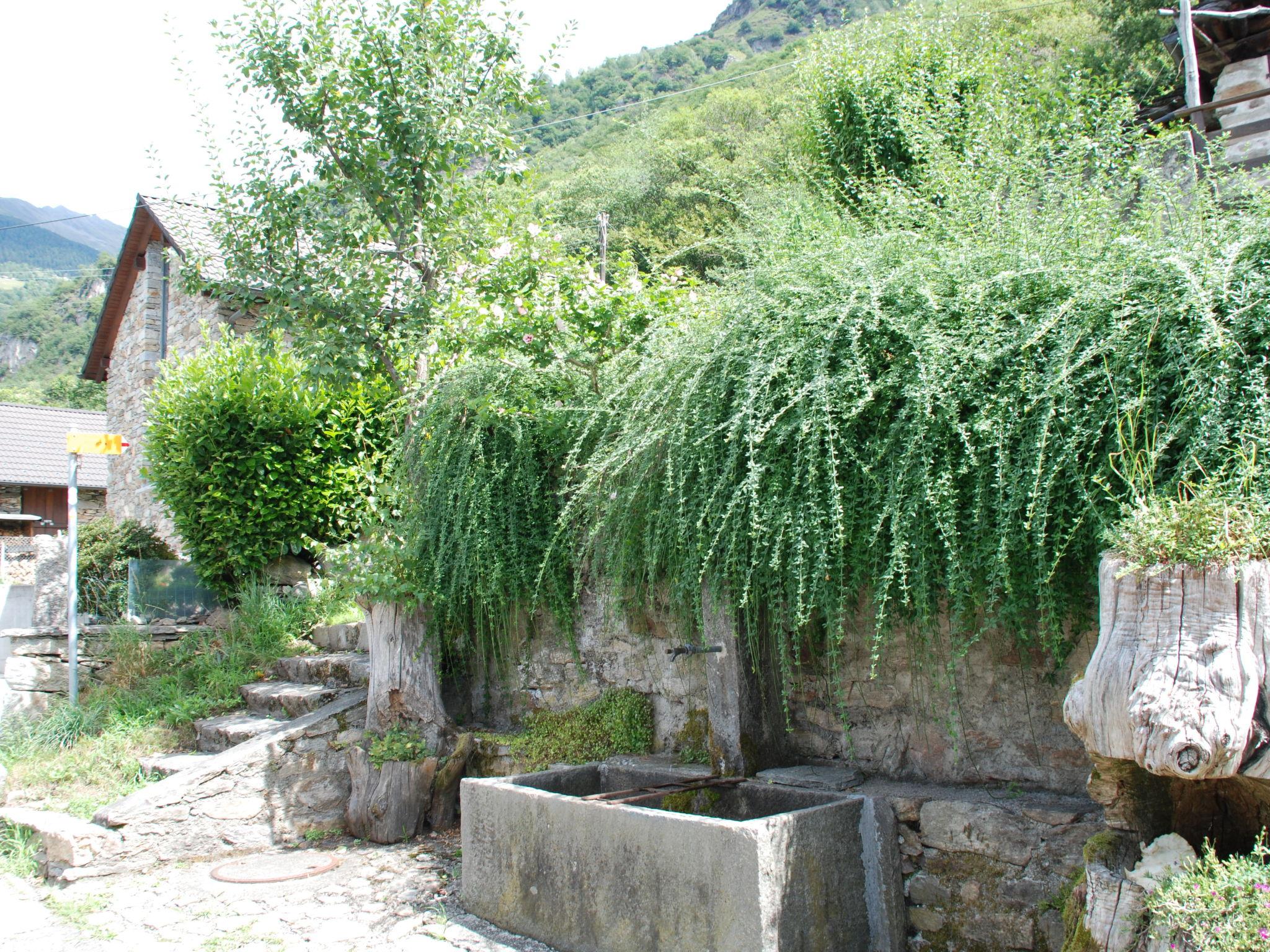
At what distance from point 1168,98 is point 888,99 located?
5.90 meters

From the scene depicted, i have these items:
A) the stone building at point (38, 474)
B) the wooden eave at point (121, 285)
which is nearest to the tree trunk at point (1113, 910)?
the wooden eave at point (121, 285)

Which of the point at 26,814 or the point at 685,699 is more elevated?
the point at 685,699

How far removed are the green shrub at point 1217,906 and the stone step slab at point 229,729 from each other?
516cm

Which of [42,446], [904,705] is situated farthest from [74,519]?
[42,446]

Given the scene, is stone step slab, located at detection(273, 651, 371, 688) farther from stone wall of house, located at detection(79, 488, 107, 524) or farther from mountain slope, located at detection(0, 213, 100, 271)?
mountain slope, located at detection(0, 213, 100, 271)

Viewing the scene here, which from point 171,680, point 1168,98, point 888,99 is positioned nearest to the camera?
point 171,680

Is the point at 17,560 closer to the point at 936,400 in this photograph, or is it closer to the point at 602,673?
the point at 602,673

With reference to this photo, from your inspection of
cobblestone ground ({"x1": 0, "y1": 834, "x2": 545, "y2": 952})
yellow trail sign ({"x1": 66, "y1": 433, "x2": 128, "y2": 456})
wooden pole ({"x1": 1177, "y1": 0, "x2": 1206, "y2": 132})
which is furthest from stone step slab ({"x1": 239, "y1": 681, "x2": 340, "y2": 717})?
wooden pole ({"x1": 1177, "y1": 0, "x2": 1206, "y2": 132})

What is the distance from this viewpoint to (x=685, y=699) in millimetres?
4797

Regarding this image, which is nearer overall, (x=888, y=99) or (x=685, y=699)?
(x=685, y=699)

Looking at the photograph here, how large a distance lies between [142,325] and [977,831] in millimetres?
13583

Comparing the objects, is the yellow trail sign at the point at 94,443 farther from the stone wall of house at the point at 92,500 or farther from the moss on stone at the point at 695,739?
the stone wall of house at the point at 92,500

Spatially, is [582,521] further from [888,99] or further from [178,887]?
[888,99]

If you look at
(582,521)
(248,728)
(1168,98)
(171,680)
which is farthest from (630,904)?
(1168,98)
